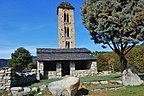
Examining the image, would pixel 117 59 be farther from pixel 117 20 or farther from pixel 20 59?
pixel 20 59

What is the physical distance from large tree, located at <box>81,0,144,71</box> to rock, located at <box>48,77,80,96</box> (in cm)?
648

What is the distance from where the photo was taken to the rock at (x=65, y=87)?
11594 mm

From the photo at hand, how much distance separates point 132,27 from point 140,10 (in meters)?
1.51

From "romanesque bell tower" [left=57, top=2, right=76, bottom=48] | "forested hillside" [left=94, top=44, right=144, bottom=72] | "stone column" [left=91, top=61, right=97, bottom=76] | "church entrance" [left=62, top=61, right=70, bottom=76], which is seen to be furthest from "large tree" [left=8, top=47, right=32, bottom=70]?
"stone column" [left=91, top=61, right=97, bottom=76]

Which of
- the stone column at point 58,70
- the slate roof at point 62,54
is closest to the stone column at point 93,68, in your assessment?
A: the slate roof at point 62,54

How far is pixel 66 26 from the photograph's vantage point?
164 feet

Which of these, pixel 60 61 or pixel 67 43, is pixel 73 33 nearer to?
pixel 67 43

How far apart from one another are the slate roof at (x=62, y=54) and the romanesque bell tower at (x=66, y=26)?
16.0 metres

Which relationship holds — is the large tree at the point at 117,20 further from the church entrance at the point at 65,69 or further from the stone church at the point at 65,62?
the church entrance at the point at 65,69

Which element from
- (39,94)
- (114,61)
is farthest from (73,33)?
(39,94)

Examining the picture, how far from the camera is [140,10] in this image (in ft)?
52.7

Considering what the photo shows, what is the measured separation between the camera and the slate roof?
96.1ft

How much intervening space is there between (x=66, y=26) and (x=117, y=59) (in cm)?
1984

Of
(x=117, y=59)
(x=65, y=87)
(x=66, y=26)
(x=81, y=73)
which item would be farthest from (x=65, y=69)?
(x=65, y=87)
